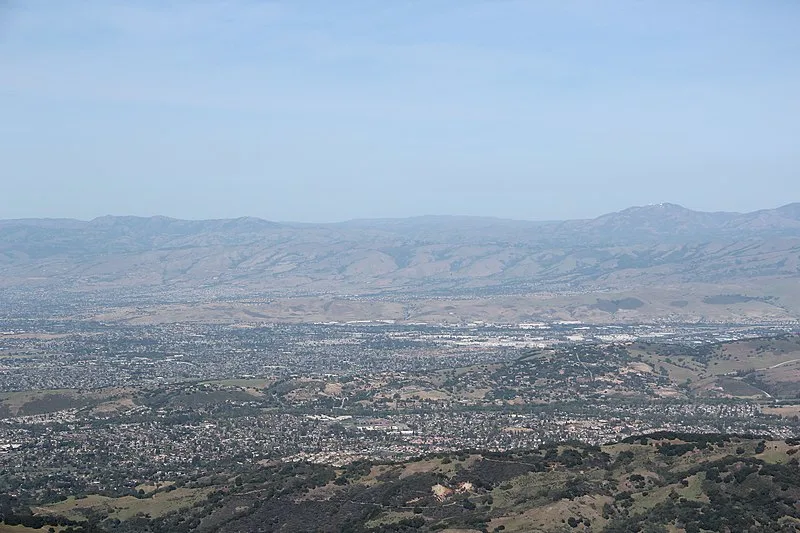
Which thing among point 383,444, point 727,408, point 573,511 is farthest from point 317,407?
point 573,511

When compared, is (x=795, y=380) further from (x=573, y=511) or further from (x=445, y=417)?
(x=573, y=511)

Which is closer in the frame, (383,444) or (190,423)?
(383,444)

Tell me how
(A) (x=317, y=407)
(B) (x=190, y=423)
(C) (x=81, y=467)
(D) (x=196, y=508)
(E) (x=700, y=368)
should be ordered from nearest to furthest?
(D) (x=196, y=508)
(C) (x=81, y=467)
(B) (x=190, y=423)
(A) (x=317, y=407)
(E) (x=700, y=368)

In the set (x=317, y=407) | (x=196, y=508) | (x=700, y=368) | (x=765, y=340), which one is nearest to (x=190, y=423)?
(x=317, y=407)

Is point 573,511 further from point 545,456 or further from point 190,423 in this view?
point 190,423

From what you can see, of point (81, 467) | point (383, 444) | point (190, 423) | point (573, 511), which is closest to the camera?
point (573, 511)

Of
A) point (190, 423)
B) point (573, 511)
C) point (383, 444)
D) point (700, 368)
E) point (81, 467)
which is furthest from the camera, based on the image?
point (700, 368)
